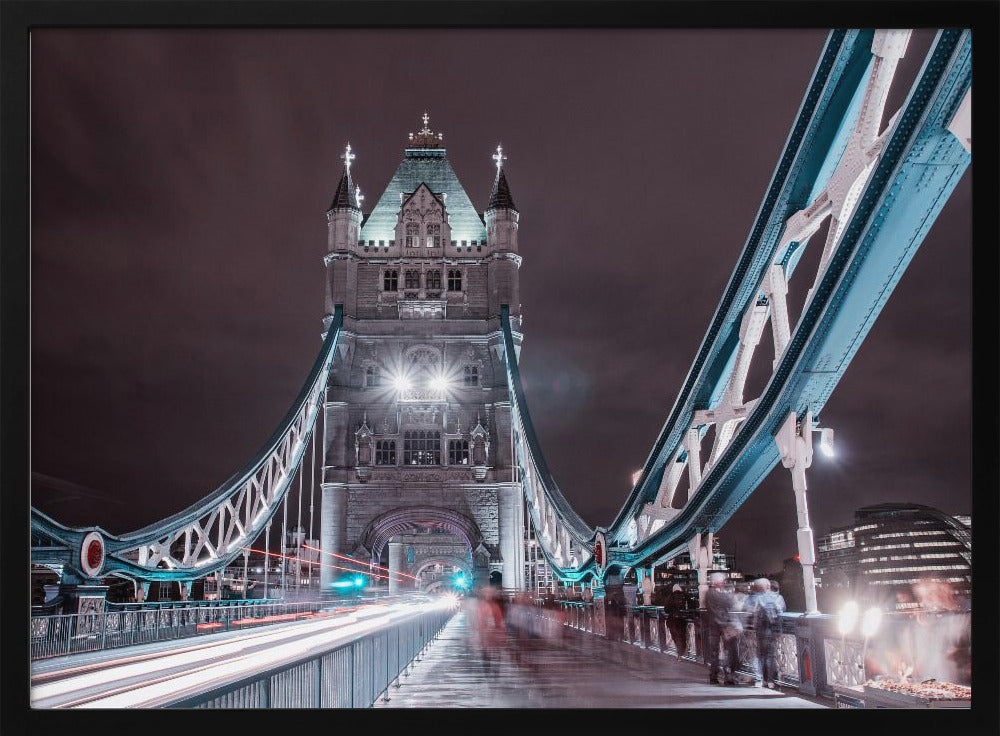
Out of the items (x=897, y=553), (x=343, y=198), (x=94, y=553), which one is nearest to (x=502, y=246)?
(x=343, y=198)

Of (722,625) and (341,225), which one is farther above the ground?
(341,225)

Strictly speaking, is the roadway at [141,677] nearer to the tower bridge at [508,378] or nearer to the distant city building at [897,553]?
the tower bridge at [508,378]

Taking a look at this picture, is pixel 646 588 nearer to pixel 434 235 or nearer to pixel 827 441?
pixel 827 441

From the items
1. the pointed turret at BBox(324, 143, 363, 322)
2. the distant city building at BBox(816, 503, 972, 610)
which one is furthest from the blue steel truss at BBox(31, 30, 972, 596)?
the pointed turret at BBox(324, 143, 363, 322)

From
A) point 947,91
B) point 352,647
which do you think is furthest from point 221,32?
point 947,91

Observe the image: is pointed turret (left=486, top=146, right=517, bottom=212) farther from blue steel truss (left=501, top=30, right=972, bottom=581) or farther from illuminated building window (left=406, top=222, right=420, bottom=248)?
blue steel truss (left=501, top=30, right=972, bottom=581)
